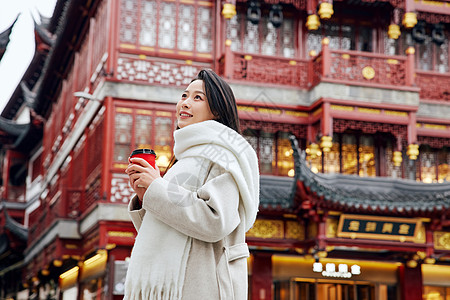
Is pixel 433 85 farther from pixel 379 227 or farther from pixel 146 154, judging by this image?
pixel 146 154

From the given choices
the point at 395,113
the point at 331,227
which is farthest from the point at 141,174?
the point at 395,113

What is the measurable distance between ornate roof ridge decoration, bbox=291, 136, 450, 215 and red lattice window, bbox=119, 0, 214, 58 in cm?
382

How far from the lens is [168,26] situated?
1831cm

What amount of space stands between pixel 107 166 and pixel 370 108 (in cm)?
623

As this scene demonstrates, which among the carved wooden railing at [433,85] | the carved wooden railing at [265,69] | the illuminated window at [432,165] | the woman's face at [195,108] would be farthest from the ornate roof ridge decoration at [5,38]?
the woman's face at [195,108]

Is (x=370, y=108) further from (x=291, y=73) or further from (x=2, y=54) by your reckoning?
(x=2, y=54)

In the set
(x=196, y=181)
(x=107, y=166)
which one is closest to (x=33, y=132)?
(x=107, y=166)

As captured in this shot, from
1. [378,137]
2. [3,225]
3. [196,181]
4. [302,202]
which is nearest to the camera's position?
[196,181]

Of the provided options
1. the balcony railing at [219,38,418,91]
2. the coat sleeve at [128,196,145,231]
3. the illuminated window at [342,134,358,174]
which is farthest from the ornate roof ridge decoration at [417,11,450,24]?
the coat sleeve at [128,196,145,231]

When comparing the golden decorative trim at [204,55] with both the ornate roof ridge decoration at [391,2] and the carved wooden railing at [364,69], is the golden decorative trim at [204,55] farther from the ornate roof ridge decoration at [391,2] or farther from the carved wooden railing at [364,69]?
the ornate roof ridge decoration at [391,2]

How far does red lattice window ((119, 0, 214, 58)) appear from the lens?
Result: 59.0 ft

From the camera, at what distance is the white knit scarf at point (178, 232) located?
305cm

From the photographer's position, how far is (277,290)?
1822 centimetres

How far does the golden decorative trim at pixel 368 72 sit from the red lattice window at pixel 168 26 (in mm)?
3635
